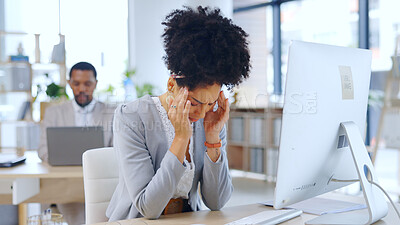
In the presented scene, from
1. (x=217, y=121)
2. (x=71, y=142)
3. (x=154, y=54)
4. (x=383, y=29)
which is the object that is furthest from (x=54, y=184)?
(x=383, y=29)

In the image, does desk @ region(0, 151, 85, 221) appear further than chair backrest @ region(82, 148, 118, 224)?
Yes

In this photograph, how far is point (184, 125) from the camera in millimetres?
1348

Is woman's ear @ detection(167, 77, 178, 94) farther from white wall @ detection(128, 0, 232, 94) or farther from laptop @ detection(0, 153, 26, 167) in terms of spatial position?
white wall @ detection(128, 0, 232, 94)

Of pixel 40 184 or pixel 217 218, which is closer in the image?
pixel 217 218

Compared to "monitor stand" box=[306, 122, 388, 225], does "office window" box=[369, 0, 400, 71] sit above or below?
above

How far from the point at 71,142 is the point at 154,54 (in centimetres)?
346

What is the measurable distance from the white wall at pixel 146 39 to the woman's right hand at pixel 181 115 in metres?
4.27

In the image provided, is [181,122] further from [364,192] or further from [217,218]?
[364,192]

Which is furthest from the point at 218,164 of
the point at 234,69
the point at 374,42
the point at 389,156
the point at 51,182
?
the point at 389,156

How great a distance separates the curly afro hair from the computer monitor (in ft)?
0.96

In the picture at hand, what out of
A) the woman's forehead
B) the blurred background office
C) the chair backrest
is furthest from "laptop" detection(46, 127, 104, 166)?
the blurred background office

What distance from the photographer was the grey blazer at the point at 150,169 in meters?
1.31

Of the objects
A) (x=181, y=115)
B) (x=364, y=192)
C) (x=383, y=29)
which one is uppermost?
(x=383, y=29)

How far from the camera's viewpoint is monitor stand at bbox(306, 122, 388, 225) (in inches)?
46.2
